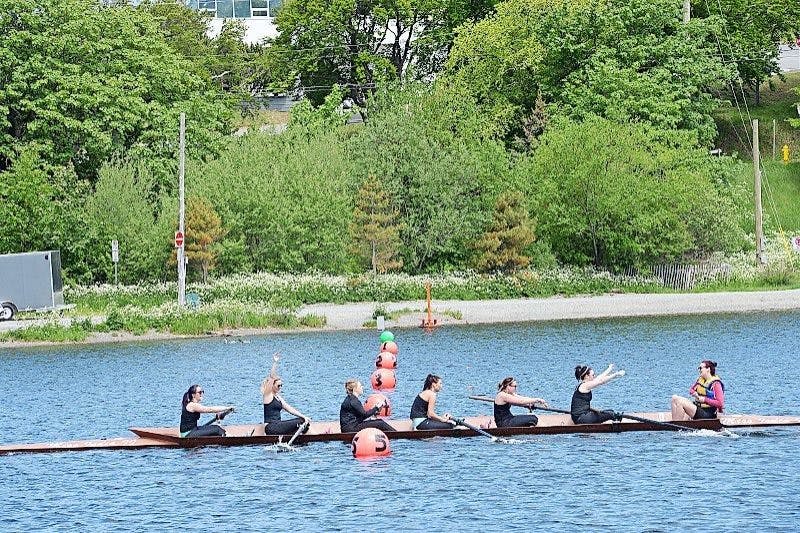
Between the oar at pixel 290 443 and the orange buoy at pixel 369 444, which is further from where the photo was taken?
the oar at pixel 290 443

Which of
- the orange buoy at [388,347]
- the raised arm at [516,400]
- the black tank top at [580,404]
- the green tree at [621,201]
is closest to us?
the raised arm at [516,400]

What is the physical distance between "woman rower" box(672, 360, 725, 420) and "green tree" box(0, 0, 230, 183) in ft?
128

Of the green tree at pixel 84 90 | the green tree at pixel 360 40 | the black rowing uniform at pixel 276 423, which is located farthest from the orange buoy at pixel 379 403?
the green tree at pixel 360 40

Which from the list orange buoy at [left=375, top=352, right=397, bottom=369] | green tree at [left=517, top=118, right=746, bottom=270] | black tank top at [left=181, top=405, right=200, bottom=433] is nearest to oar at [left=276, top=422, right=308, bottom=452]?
black tank top at [left=181, top=405, right=200, bottom=433]

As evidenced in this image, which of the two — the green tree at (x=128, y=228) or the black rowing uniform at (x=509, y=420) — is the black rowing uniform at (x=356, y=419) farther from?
Result: the green tree at (x=128, y=228)

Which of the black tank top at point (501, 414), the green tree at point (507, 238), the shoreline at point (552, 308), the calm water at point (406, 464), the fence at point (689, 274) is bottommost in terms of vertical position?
the calm water at point (406, 464)

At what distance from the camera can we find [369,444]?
107 ft

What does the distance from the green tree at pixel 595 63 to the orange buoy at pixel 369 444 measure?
40441mm

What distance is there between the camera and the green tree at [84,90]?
66.5m

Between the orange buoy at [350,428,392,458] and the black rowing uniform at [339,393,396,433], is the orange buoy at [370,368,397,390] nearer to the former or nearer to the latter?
the black rowing uniform at [339,393,396,433]

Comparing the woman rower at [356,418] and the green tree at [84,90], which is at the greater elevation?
the green tree at [84,90]

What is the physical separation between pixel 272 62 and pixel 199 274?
3259cm

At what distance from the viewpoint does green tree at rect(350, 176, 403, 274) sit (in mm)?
64562

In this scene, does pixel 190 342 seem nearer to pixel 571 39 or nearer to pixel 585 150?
pixel 585 150
